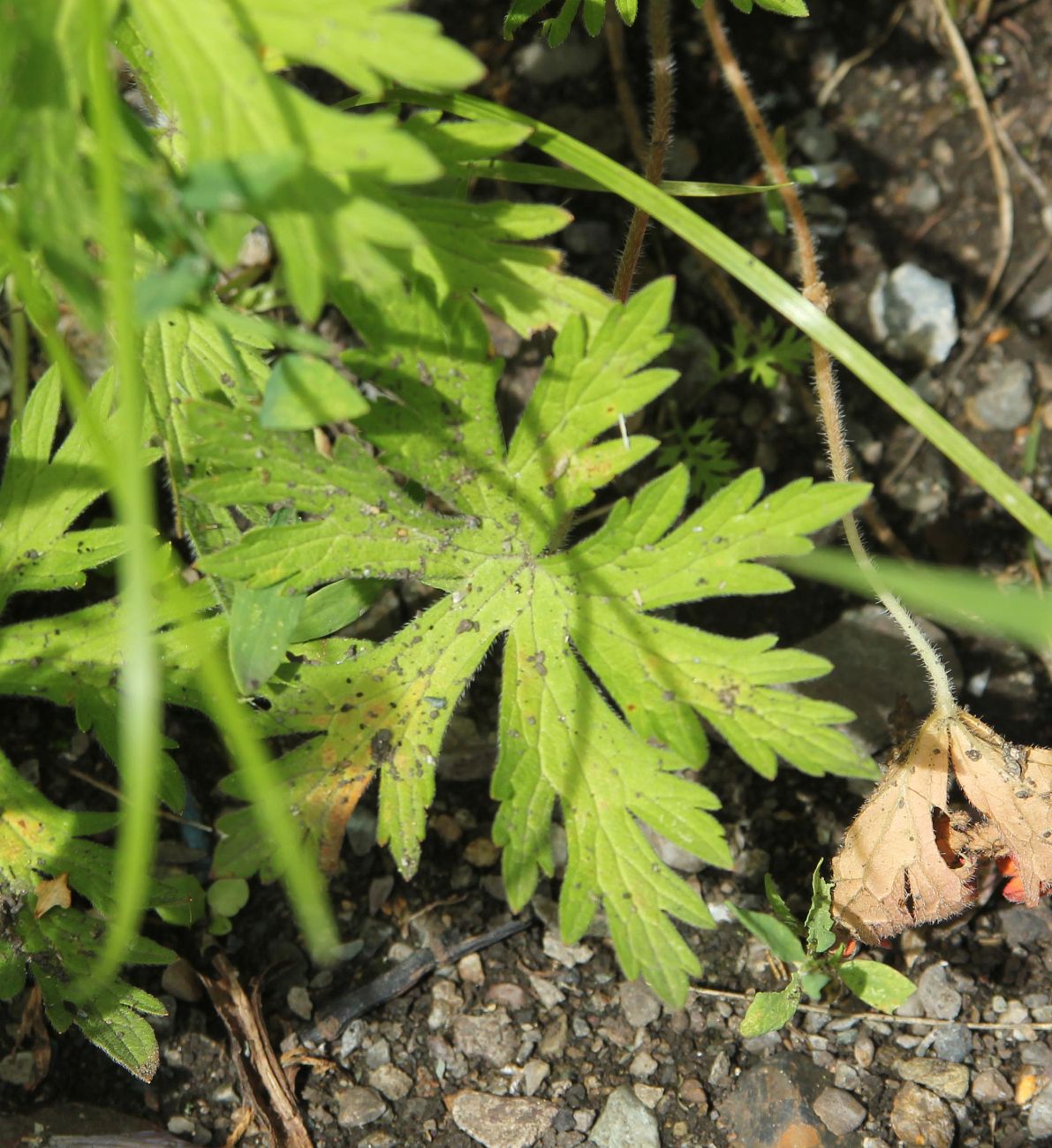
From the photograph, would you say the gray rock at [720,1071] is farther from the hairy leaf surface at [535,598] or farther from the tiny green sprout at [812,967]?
the hairy leaf surface at [535,598]

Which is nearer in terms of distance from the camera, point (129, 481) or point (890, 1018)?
point (129, 481)

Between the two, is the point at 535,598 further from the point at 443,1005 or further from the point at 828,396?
the point at 443,1005

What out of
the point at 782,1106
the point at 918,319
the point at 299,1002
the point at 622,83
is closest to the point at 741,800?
the point at 782,1106

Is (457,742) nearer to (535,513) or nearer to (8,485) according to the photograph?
(535,513)

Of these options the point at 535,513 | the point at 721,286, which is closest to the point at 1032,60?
the point at 721,286

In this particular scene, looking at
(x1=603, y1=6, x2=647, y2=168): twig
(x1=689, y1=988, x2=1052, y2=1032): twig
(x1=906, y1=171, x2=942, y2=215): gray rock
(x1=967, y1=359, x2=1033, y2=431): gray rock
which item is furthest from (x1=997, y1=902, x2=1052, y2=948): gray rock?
(x1=603, y1=6, x2=647, y2=168): twig

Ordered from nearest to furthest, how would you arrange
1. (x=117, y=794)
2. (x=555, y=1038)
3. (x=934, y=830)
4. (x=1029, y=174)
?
(x=934, y=830)
(x=555, y=1038)
(x=117, y=794)
(x=1029, y=174)

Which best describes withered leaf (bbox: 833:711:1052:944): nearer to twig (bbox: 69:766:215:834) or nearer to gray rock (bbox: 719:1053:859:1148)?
gray rock (bbox: 719:1053:859:1148)
